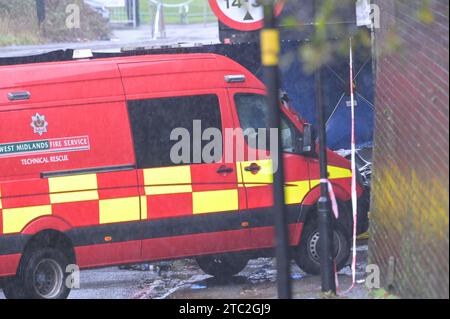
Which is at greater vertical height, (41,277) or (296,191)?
(296,191)

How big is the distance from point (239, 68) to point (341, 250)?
7.49ft

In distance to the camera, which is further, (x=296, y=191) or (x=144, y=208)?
(x=296, y=191)

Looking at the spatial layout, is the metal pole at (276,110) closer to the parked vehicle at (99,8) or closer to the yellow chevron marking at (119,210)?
the yellow chevron marking at (119,210)

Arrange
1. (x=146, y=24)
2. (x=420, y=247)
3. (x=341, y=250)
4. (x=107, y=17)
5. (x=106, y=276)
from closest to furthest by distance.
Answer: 1. (x=420, y=247)
2. (x=341, y=250)
3. (x=106, y=276)
4. (x=107, y=17)
5. (x=146, y=24)

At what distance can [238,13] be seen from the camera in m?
12.3

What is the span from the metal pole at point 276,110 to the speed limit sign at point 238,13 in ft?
20.8

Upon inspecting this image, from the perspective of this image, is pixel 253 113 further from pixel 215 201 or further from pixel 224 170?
pixel 215 201

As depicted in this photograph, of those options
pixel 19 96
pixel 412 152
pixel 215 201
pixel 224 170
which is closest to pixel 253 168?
pixel 224 170

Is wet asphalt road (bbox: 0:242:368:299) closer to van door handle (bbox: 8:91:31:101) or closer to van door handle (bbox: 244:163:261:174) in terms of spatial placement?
van door handle (bbox: 244:163:261:174)

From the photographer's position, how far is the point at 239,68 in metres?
10.5

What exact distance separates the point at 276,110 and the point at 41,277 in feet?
14.8

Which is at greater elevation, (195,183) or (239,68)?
(239,68)
